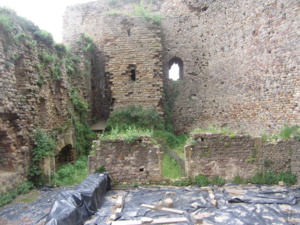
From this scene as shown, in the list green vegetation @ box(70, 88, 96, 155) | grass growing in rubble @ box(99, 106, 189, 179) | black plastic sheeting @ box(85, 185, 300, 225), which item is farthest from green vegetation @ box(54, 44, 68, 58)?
black plastic sheeting @ box(85, 185, 300, 225)

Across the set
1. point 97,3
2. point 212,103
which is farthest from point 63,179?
point 97,3

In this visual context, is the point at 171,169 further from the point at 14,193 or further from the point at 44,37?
the point at 44,37

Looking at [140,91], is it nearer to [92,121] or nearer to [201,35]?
[92,121]

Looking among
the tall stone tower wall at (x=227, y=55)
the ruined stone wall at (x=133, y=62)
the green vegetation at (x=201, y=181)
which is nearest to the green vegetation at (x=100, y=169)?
the green vegetation at (x=201, y=181)

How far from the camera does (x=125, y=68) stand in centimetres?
1338

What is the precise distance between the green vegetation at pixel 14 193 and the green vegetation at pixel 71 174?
3.25ft

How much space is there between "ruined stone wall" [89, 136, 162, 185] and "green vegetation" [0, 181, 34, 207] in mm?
2256

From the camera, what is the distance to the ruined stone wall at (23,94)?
8156mm

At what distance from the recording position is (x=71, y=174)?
1027cm

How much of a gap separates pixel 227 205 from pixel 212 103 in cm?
858

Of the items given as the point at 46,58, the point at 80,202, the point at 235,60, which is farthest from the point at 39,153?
the point at 235,60

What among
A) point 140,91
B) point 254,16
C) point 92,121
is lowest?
point 92,121

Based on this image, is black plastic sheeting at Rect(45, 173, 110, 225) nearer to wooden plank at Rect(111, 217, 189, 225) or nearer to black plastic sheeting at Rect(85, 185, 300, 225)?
black plastic sheeting at Rect(85, 185, 300, 225)

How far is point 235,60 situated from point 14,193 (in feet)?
34.3
